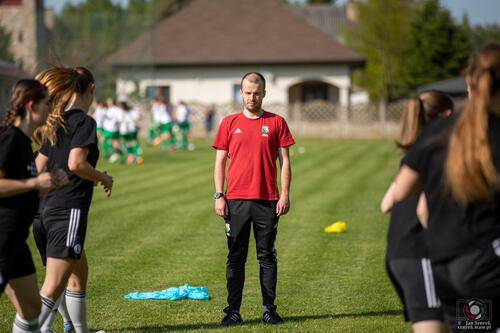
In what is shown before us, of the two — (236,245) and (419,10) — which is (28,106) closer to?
(236,245)

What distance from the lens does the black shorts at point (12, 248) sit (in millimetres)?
3498

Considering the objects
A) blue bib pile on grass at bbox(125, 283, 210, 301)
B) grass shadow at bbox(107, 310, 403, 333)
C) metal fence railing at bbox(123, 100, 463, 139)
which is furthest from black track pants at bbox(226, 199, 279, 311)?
metal fence railing at bbox(123, 100, 463, 139)

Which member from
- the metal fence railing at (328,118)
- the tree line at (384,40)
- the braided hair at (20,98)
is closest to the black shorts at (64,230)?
the braided hair at (20,98)

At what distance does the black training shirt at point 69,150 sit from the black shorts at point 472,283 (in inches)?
98.8

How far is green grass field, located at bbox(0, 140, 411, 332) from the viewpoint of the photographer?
5.66m

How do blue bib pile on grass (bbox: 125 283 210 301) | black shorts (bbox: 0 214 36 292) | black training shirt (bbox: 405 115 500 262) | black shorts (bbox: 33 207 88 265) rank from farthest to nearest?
1. blue bib pile on grass (bbox: 125 283 210 301)
2. black shorts (bbox: 33 207 88 265)
3. black shorts (bbox: 0 214 36 292)
4. black training shirt (bbox: 405 115 500 262)

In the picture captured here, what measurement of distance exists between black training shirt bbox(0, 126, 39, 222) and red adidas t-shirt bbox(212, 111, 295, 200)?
2.05m

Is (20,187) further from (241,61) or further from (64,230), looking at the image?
(241,61)

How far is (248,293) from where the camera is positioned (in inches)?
260

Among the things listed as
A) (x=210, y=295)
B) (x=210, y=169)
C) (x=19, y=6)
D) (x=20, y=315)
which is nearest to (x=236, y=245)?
(x=210, y=295)

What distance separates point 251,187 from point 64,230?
5.58 feet

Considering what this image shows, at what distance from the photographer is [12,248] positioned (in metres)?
3.55

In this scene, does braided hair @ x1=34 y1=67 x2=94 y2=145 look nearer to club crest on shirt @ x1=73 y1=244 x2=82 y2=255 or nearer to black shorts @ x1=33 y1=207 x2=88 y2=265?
black shorts @ x1=33 y1=207 x2=88 y2=265

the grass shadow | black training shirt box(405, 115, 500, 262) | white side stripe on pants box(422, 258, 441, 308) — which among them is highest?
black training shirt box(405, 115, 500, 262)
